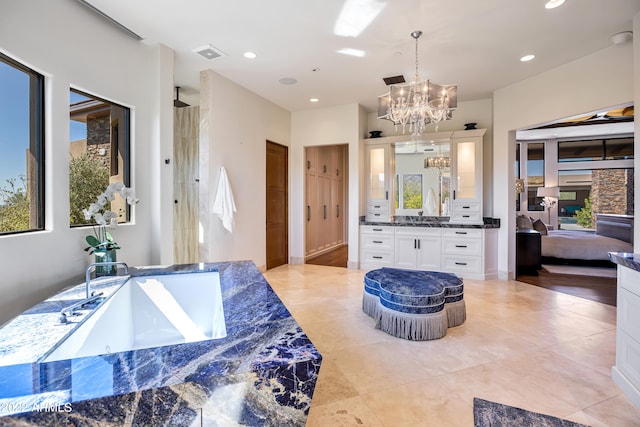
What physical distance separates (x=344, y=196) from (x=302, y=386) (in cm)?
754

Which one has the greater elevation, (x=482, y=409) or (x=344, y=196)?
(x=344, y=196)

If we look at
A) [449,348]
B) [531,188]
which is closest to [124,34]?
[449,348]

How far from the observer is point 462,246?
4.82 metres

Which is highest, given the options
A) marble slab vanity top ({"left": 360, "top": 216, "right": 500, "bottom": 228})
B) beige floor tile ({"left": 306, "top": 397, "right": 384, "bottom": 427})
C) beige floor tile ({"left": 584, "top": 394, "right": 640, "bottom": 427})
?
marble slab vanity top ({"left": 360, "top": 216, "right": 500, "bottom": 228})

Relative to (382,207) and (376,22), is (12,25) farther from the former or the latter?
(382,207)

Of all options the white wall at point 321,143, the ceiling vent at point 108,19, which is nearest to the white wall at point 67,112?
the ceiling vent at point 108,19

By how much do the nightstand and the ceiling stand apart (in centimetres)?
252

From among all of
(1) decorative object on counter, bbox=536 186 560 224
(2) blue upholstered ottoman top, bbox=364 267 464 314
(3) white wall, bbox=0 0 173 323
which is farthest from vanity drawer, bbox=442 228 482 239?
(1) decorative object on counter, bbox=536 186 560 224

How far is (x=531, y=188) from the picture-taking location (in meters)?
8.08

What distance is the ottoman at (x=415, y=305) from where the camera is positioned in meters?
2.64

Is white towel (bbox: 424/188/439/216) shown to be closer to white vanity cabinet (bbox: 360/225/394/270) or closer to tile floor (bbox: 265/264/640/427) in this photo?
white vanity cabinet (bbox: 360/225/394/270)

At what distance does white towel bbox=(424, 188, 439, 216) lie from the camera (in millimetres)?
5504

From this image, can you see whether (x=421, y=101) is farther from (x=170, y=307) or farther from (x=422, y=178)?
(x=170, y=307)

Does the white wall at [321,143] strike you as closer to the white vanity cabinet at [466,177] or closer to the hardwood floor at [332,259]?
the hardwood floor at [332,259]
